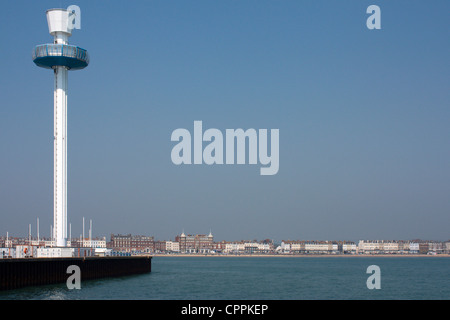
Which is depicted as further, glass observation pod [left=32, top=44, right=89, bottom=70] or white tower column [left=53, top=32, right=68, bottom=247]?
glass observation pod [left=32, top=44, right=89, bottom=70]

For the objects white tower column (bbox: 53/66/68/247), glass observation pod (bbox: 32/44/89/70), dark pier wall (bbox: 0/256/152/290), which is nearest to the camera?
dark pier wall (bbox: 0/256/152/290)

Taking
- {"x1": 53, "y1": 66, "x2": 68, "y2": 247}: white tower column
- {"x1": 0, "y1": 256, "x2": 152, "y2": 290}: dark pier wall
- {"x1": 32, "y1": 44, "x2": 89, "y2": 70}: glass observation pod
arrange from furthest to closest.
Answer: {"x1": 32, "y1": 44, "x2": 89, "y2": 70}: glass observation pod → {"x1": 53, "y1": 66, "x2": 68, "y2": 247}: white tower column → {"x1": 0, "y1": 256, "x2": 152, "y2": 290}: dark pier wall

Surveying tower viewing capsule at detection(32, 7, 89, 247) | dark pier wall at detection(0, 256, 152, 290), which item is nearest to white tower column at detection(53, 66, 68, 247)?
tower viewing capsule at detection(32, 7, 89, 247)

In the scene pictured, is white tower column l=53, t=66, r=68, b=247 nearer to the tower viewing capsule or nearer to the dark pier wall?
the tower viewing capsule

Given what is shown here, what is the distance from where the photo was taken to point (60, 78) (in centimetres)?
8988

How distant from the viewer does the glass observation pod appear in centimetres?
8738

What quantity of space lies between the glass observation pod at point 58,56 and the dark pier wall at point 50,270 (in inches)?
1205

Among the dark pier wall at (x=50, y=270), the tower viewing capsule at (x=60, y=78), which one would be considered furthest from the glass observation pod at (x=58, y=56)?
the dark pier wall at (x=50, y=270)

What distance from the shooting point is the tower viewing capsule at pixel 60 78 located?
286 feet

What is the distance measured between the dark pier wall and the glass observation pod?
30610 millimetres

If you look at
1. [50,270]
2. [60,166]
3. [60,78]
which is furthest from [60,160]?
[50,270]

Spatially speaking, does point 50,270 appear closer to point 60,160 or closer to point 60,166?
point 60,166
